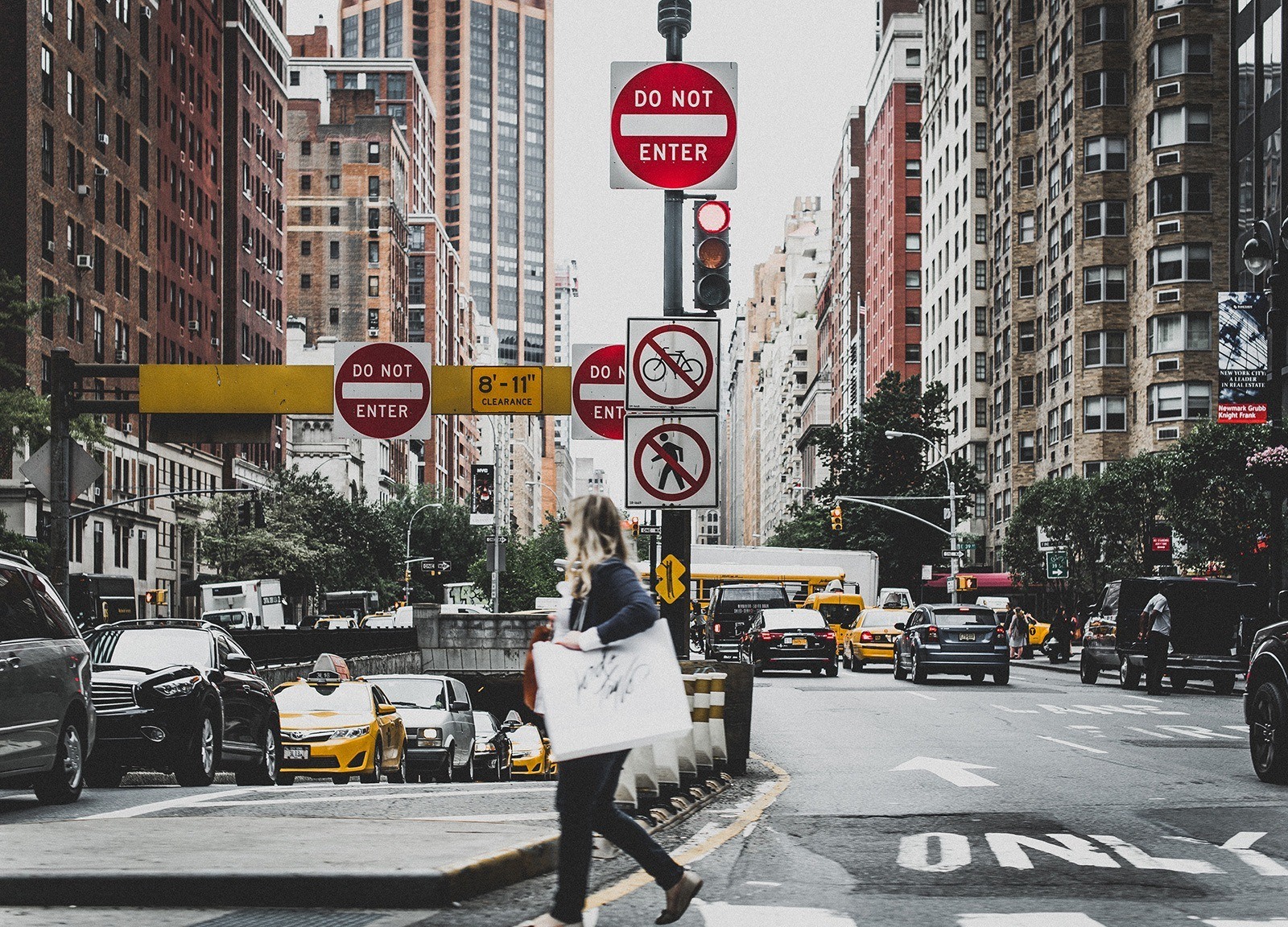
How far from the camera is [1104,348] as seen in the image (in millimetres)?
69188

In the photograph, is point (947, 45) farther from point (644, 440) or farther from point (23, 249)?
point (644, 440)

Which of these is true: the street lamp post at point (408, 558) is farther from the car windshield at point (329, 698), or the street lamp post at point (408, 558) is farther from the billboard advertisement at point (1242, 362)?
the car windshield at point (329, 698)

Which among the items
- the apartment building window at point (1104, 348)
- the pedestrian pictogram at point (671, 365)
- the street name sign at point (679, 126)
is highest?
the apartment building window at point (1104, 348)

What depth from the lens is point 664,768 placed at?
12.1m

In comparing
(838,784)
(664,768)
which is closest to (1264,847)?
(664,768)

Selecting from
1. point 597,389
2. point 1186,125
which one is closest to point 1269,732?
point 597,389

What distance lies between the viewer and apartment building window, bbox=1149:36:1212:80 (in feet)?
214

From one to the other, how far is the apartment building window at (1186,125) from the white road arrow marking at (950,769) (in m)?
53.0

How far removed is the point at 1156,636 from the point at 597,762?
26555mm

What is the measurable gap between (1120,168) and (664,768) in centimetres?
6228

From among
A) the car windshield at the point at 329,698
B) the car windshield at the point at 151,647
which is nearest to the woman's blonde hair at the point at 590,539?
the car windshield at the point at 151,647

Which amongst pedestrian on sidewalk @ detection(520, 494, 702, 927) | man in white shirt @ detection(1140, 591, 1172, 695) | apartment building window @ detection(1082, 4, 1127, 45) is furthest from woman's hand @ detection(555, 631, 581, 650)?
apartment building window @ detection(1082, 4, 1127, 45)

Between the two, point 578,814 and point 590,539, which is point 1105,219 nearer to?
point 590,539

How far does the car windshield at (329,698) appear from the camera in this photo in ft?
71.8
